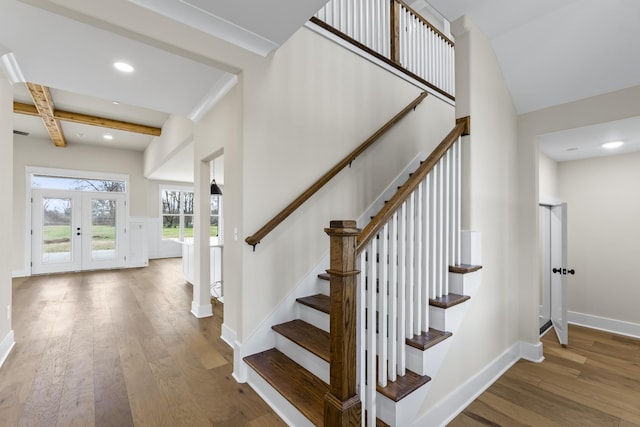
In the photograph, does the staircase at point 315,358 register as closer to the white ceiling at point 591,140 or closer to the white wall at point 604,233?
the white ceiling at point 591,140

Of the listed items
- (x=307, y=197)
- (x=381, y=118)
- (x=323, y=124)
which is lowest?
(x=307, y=197)

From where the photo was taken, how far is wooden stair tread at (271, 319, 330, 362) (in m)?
1.94

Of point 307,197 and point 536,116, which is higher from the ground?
point 536,116

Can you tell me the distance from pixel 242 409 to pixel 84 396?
114 centimetres

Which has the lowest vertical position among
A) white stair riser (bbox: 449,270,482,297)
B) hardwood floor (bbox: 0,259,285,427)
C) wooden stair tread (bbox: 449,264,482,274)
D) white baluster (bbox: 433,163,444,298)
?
hardwood floor (bbox: 0,259,285,427)

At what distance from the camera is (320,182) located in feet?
8.51

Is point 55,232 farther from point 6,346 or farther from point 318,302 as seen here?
point 318,302

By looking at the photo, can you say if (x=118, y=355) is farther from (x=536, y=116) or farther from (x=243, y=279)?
(x=536, y=116)

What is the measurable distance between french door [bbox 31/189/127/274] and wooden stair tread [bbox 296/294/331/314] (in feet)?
22.6

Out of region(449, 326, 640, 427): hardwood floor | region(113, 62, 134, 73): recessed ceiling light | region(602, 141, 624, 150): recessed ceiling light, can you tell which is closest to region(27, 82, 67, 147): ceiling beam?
region(113, 62, 134, 73): recessed ceiling light

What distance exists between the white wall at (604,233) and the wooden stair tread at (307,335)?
3.62 m

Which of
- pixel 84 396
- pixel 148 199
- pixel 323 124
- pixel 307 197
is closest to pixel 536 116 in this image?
pixel 323 124

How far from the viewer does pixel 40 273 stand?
6344 millimetres

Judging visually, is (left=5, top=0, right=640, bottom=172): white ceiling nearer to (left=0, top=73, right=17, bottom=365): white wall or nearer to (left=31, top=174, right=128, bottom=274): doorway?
(left=0, top=73, right=17, bottom=365): white wall
